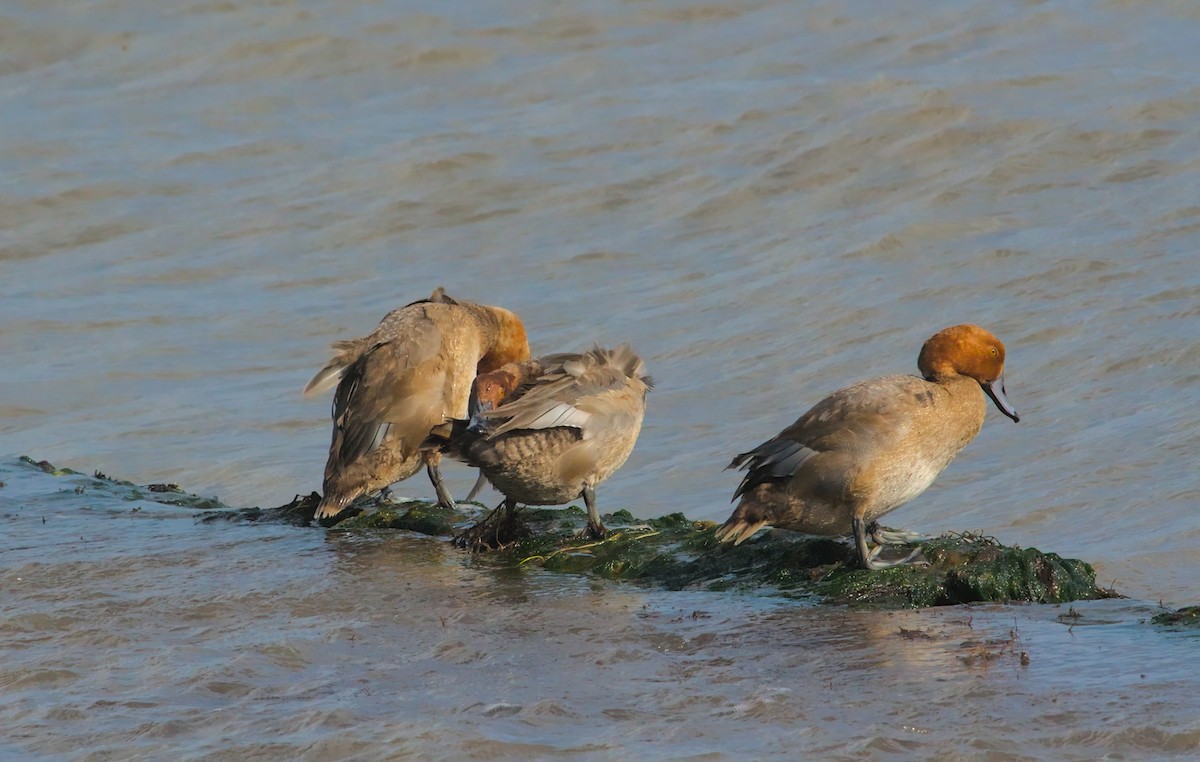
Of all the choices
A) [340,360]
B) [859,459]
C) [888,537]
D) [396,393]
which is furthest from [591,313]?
[859,459]

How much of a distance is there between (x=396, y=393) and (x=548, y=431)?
1.26 m

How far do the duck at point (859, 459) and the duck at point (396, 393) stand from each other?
5.85ft

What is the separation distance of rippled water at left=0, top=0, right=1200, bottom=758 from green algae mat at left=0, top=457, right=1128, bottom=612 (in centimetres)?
20

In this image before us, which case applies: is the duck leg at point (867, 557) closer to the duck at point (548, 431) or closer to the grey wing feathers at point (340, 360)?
the duck at point (548, 431)

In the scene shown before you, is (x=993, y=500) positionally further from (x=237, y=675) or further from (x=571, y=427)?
(x=237, y=675)

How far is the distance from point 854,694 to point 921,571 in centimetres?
112

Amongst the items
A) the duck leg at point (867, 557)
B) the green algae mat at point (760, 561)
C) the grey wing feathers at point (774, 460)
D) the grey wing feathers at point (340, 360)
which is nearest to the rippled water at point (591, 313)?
the green algae mat at point (760, 561)

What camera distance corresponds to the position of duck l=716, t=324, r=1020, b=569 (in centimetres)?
602

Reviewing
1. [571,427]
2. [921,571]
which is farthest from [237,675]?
[921,571]

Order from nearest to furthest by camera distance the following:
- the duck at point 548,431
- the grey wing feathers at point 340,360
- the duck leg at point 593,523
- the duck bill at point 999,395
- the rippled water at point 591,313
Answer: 1. the rippled water at point 591,313
2. the duck bill at point 999,395
3. the duck at point 548,431
4. the duck leg at point 593,523
5. the grey wing feathers at point 340,360

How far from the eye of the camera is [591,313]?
1393cm

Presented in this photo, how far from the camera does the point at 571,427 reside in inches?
270

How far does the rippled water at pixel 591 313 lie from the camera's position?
5133 mm

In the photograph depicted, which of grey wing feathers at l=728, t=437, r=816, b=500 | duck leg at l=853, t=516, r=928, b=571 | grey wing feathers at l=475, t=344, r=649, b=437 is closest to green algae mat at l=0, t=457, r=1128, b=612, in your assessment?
duck leg at l=853, t=516, r=928, b=571
